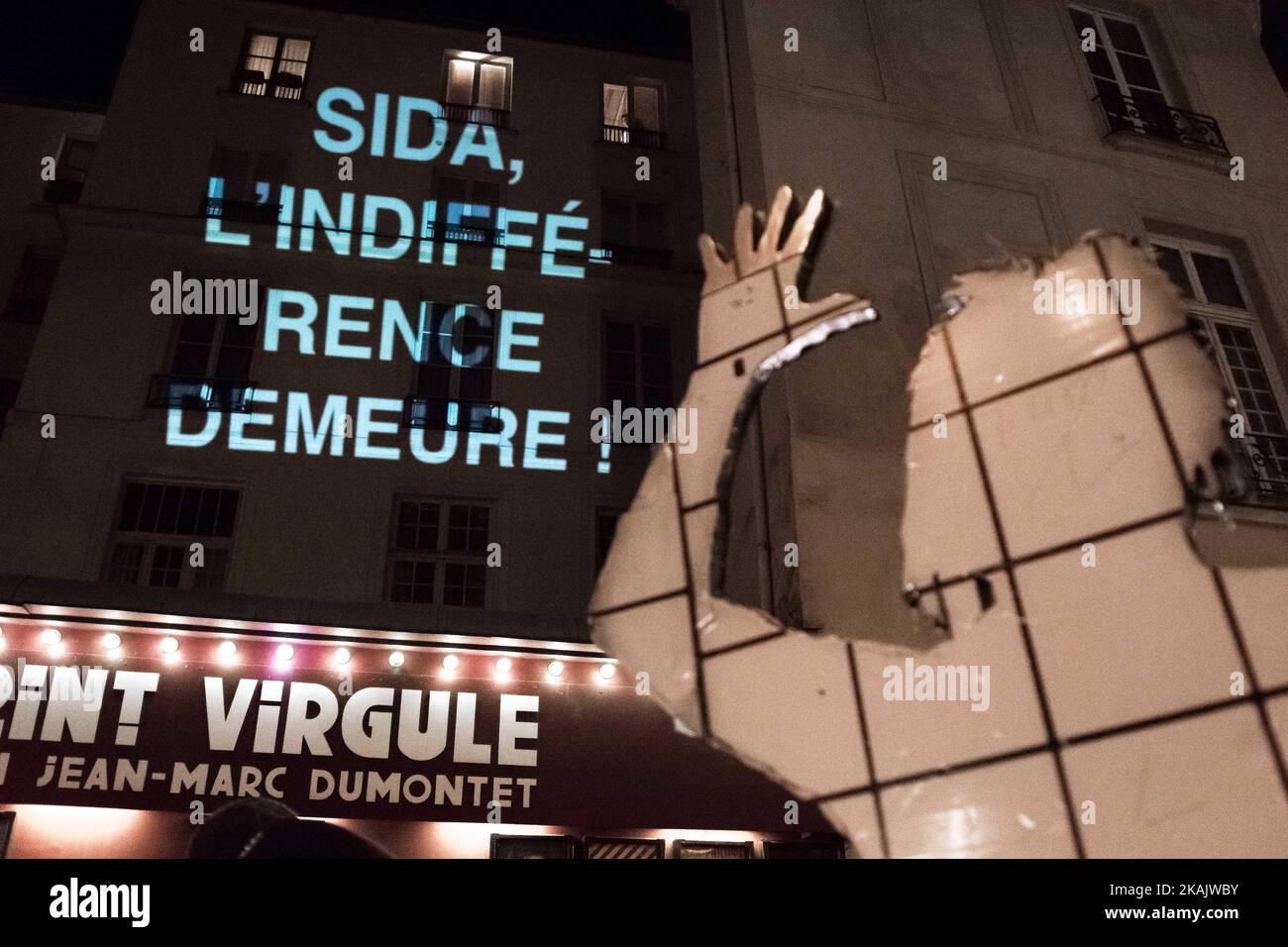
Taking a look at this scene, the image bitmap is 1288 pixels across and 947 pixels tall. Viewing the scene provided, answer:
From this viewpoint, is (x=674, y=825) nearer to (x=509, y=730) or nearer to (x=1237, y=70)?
(x=509, y=730)

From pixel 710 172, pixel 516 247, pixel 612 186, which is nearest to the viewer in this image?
pixel 710 172

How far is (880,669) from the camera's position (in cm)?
335

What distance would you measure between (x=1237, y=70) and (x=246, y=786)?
11.1 metres

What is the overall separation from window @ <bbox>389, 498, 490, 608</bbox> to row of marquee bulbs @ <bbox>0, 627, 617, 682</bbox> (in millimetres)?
2353

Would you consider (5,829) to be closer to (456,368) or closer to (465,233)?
(456,368)

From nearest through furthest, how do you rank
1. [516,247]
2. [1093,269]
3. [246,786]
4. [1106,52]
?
1. [1093,269]
2. [246,786]
3. [1106,52]
4. [516,247]

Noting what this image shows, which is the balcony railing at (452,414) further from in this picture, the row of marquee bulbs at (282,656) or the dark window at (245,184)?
the row of marquee bulbs at (282,656)

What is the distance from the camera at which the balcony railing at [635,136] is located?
A: 12805 millimetres

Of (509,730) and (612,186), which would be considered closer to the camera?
(509,730)

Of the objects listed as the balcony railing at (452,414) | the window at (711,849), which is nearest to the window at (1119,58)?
the balcony railing at (452,414)

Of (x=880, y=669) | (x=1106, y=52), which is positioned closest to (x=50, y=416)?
(x=880, y=669)

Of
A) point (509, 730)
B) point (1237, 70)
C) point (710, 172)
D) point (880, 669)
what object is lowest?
point (880, 669)

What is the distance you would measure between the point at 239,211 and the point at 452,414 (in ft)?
→ 12.4

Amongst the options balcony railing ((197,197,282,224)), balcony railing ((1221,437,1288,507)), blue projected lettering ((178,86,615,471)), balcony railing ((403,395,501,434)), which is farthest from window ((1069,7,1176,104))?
balcony railing ((197,197,282,224))
